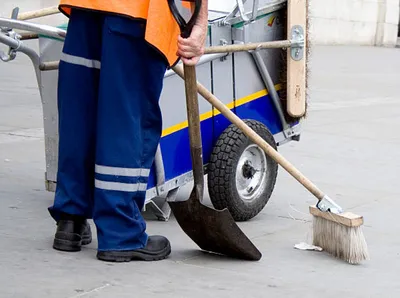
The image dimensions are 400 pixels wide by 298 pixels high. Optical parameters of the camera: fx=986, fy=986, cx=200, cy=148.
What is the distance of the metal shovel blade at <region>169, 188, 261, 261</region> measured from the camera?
13.5 feet

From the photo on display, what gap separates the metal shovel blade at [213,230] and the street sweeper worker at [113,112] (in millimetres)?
137

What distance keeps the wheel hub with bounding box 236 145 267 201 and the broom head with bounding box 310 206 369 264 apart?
0.63 m

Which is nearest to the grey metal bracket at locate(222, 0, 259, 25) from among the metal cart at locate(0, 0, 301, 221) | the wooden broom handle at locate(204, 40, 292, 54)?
the metal cart at locate(0, 0, 301, 221)

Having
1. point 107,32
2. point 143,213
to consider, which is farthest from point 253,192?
point 107,32

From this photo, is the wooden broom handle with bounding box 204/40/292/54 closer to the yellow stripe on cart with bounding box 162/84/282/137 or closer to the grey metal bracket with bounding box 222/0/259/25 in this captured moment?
the grey metal bracket with bounding box 222/0/259/25

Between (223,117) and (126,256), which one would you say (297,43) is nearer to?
(223,117)

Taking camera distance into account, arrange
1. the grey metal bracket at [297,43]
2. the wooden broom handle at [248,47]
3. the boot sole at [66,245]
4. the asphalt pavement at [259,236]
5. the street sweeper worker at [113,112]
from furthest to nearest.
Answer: the grey metal bracket at [297,43] → the wooden broom handle at [248,47] → the boot sole at [66,245] → the street sweeper worker at [113,112] → the asphalt pavement at [259,236]

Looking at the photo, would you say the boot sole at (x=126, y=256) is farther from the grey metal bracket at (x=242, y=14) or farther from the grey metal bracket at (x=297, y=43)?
the grey metal bracket at (x=297, y=43)

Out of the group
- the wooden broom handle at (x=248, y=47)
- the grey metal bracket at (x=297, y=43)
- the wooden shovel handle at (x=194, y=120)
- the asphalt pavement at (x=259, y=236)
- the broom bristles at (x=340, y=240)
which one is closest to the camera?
the asphalt pavement at (x=259, y=236)

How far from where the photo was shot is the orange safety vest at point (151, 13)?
3.85 metres

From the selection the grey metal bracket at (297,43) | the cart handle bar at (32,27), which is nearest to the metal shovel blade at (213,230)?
the cart handle bar at (32,27)

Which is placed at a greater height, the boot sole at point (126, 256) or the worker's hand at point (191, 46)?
the worker's hand at point (191, 46)

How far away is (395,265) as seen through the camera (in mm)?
4379

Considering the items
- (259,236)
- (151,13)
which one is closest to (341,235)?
(259,236)
